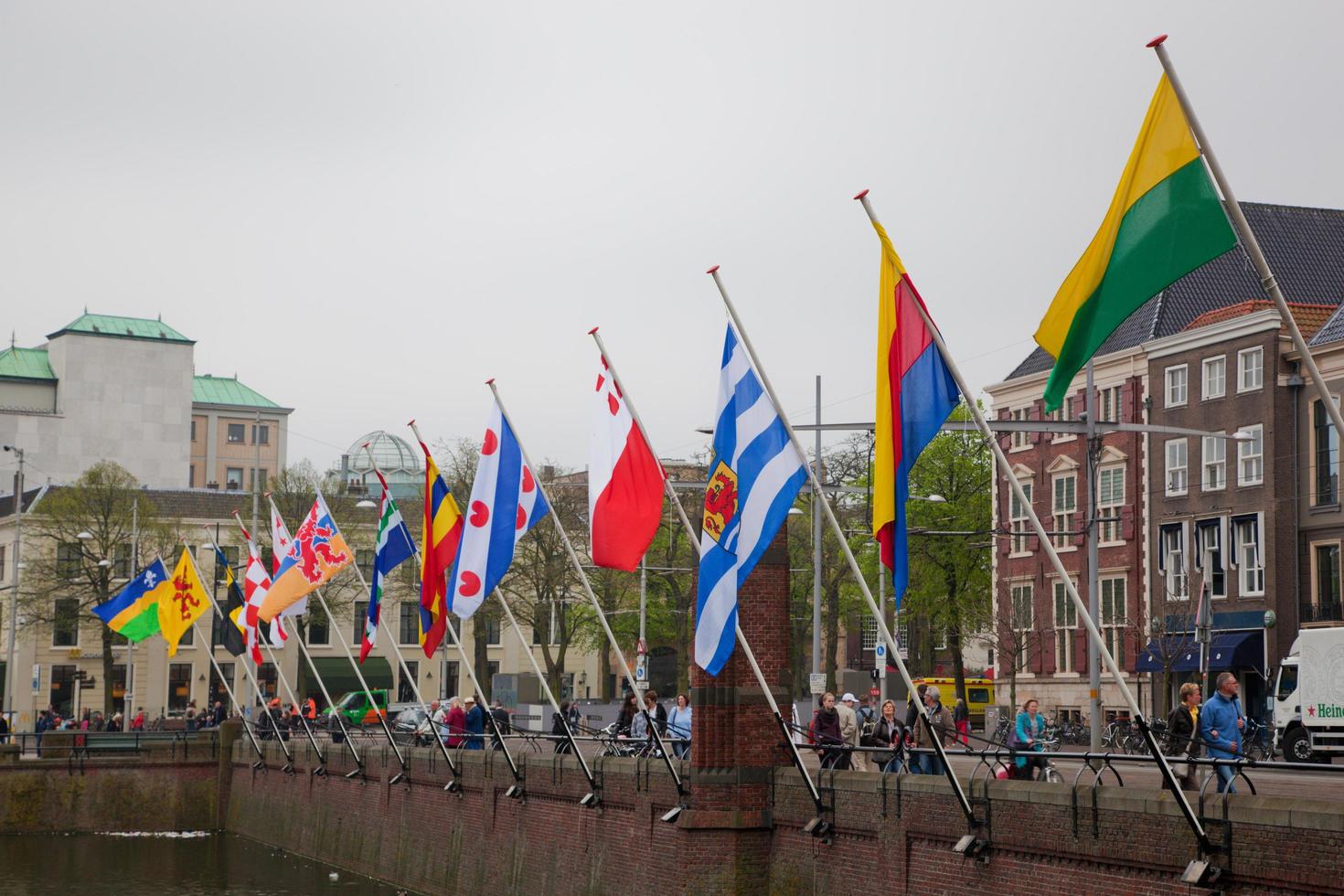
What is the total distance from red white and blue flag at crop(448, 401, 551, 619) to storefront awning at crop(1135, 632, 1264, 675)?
110 ft

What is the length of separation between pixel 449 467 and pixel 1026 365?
2482 cm

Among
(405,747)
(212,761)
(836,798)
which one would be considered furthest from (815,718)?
(212,761)

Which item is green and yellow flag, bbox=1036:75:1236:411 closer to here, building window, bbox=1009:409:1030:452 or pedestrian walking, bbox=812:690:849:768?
pedestrian walking, bbox=812:690:849:768

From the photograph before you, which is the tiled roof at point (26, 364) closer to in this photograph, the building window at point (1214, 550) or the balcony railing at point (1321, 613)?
the building window at point (1214, 550)

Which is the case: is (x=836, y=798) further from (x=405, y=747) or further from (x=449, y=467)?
(x=449, y=467)

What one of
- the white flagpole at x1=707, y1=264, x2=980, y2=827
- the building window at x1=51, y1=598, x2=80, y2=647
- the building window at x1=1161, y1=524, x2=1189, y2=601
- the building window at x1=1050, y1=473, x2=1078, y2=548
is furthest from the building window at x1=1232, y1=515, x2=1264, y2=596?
the building window at x1=51, y1=598, x2=80, y2=647

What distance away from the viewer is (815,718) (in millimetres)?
26672

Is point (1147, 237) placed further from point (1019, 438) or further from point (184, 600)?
point (1019, 438)

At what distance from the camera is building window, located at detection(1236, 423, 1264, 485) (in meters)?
60.3

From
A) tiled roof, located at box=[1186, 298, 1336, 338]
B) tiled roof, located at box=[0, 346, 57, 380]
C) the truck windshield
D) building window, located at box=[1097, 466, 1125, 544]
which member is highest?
tiled roof, located at box=[0, 346, 57, 380]

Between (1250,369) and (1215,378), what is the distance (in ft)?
6.04

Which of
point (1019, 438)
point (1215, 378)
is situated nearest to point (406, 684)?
point (1019, 438)

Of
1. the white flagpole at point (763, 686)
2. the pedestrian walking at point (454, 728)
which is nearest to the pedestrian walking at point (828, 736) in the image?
the white flagpole at point (763, 686)

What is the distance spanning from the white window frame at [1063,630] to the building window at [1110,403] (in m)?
6.58
